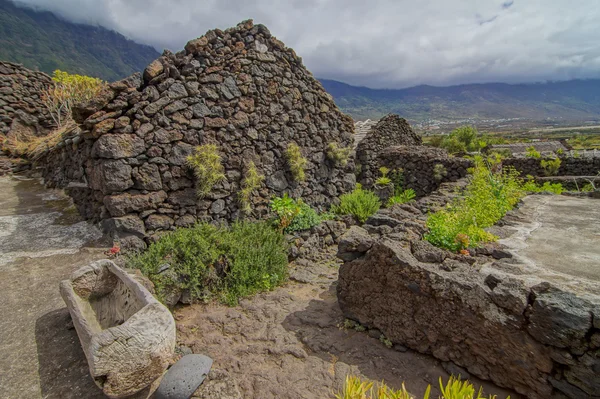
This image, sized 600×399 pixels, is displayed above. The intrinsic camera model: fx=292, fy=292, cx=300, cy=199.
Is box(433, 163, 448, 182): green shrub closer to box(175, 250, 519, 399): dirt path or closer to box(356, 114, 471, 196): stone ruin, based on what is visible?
box(356, 114, 471, 196): stone ruin

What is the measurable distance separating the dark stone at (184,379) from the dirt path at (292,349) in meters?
0.42

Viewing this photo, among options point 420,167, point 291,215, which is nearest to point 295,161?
point 291,215

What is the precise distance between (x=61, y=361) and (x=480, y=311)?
14.3ft

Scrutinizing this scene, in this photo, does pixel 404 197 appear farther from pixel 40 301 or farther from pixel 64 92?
pixel 64 92

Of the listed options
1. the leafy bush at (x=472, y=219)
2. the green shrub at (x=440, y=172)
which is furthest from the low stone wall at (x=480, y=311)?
the green shrub at (x=440, y=172)

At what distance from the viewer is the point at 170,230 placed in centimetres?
578

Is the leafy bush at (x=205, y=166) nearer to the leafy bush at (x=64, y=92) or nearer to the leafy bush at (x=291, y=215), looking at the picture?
the leafy bush at (x=291, y=215)

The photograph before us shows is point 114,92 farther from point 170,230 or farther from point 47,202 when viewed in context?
point 47,202

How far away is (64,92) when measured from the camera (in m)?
12.4

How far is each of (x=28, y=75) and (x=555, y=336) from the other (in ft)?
61.6

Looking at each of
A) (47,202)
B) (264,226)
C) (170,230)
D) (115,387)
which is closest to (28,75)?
(47,202)

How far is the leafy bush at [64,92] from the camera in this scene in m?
11.6

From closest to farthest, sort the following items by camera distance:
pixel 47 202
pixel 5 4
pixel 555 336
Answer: pixel 555 336
pixel 47 202
pixel 5 4

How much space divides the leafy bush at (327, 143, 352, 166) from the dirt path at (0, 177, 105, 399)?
20.0ft
